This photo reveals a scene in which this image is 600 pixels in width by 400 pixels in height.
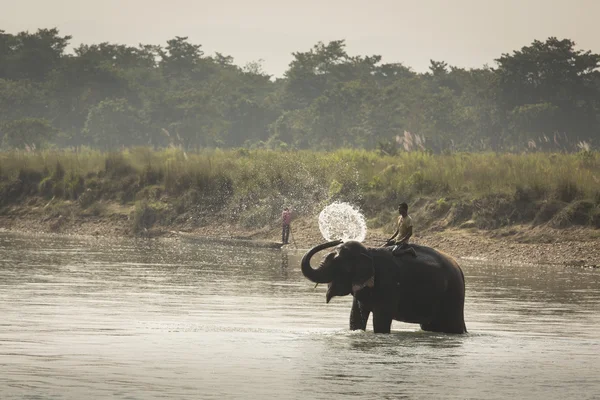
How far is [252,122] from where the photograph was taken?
106m

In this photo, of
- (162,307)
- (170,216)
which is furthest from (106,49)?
(162,307)

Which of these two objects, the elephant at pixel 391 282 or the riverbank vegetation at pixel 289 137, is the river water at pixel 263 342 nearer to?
the elephant at pixel 391 282

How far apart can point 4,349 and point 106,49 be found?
4030 inches

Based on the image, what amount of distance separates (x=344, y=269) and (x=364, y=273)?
1.44 ft

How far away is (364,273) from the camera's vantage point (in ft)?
58.0

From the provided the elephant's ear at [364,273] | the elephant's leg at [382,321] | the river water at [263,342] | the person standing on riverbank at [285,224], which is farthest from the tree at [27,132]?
the elephant's ear at [364,273]

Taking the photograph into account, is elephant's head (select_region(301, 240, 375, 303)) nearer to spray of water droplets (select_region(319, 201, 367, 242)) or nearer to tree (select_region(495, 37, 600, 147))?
spray of water droplets (select_region(319, 201, 367, 242))

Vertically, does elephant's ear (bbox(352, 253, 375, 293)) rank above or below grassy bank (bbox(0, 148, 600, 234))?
below

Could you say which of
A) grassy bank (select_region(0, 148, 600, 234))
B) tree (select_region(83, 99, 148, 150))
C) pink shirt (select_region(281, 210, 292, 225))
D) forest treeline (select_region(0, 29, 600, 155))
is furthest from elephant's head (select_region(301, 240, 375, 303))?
tree (select_region(83, 99, 148, 150))

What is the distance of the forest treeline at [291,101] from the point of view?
289ft

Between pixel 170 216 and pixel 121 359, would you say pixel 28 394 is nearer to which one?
pixel 121 359

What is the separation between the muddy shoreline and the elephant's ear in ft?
52.9

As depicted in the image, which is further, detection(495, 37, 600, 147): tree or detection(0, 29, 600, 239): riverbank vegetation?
detection(495, 37, 600, 147): tree

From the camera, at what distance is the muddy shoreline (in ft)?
112
